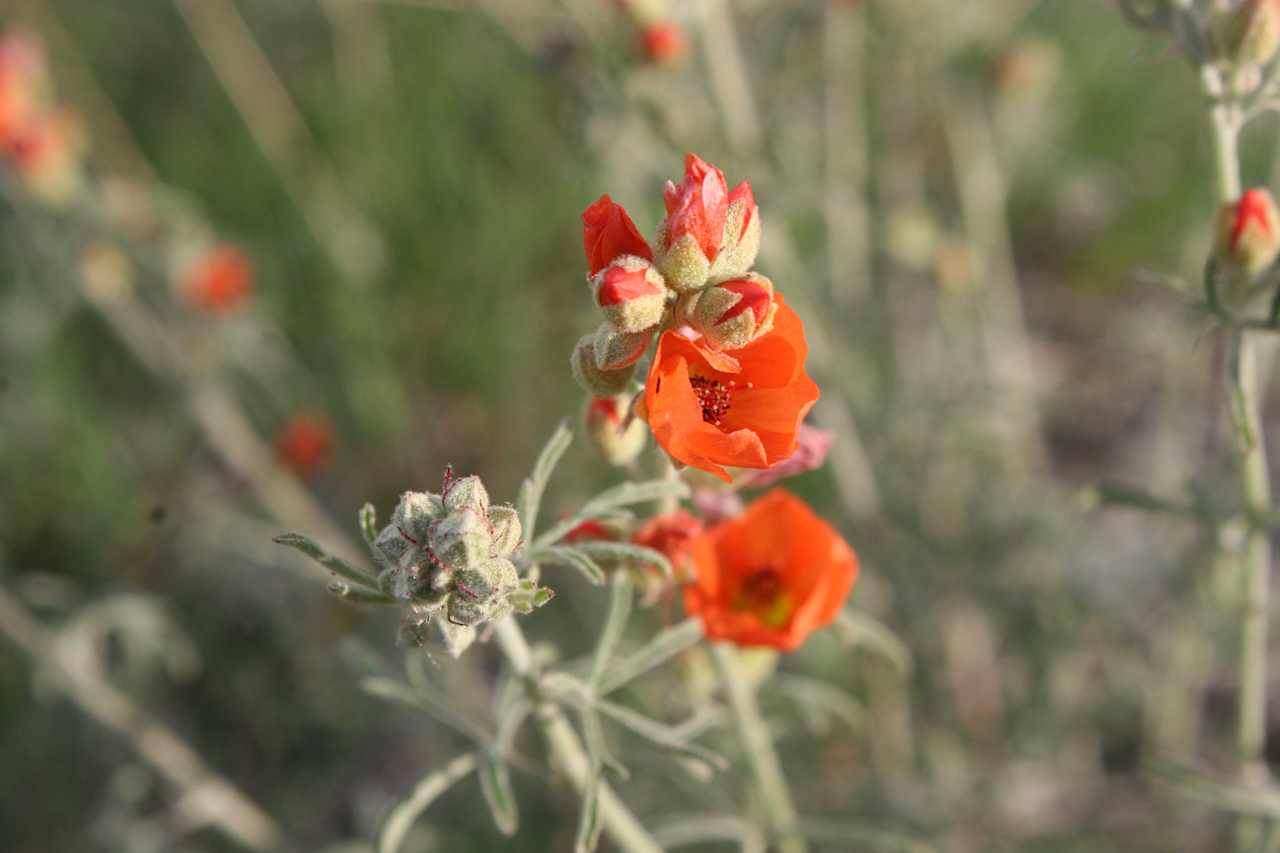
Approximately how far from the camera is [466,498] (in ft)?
4.45

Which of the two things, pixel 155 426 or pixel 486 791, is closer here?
pixel 486 791

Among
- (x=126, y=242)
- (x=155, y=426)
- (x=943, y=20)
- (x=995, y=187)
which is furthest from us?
(x=155, y=426)

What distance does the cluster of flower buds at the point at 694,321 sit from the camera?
1326 mm

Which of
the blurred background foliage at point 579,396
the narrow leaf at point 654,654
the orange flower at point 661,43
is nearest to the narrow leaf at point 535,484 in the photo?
the narrow leaf at point 654,654

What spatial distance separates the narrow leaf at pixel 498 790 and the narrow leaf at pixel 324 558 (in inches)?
15.3

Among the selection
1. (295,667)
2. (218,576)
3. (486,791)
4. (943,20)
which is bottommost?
(295,667)

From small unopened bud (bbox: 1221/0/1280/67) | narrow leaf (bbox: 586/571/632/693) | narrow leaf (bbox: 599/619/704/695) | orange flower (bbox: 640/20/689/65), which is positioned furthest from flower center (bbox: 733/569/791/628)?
orange flower (bbox: 640/20/689/65)

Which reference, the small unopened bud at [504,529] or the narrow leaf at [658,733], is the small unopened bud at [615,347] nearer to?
the small unopened bud at [504,529]

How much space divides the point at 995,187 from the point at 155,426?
12.0 ft

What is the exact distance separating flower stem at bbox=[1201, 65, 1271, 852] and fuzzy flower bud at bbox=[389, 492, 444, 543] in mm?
1269

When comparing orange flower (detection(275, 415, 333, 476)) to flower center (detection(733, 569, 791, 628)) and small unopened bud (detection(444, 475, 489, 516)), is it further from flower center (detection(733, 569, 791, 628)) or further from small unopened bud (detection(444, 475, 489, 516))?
small unopened bud (detection(444, 475, 489, 516))

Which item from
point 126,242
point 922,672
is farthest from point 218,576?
point 922,672

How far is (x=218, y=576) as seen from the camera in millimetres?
3971

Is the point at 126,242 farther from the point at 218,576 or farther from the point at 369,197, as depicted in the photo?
the point at 369,197
